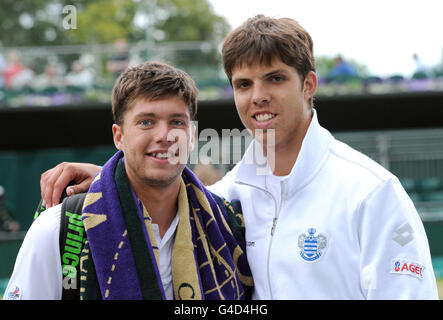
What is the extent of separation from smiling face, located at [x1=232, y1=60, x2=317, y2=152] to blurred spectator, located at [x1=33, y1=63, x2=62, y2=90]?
39.2ft

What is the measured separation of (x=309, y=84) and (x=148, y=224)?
1147mm

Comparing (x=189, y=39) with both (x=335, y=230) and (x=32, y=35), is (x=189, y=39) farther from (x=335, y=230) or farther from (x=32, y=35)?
(x=335, y=230)

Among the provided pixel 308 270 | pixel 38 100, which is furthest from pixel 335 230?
pixel 38 100

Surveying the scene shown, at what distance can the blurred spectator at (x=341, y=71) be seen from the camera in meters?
14.3

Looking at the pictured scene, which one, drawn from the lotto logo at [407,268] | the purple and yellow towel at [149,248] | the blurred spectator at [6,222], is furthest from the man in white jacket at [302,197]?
the blurred spectator at [6,222]

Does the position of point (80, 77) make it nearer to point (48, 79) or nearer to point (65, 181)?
point (48, 79)

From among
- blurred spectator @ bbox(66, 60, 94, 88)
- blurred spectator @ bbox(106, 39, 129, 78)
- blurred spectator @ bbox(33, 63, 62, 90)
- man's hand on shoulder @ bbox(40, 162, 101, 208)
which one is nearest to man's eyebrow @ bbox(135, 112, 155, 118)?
man's hand on shoulder @ bbox(40, 162, 101, 208)

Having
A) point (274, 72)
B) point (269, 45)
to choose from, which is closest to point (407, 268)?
point (274, 72)

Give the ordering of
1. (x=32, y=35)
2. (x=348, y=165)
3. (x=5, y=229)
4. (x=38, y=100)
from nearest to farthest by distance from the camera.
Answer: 1. (x=348, y=165)
2. (x=5, y=229)
3. (x=38, y=100)
4. (x=32, y=35)

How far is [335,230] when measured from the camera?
2699mm

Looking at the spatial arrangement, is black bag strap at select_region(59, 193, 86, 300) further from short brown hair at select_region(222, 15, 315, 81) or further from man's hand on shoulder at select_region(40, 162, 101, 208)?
short brown hair at select_region(222, 15, 315, 81)

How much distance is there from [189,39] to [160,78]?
→ 104ft

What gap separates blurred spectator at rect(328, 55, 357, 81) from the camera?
1434 centimetres

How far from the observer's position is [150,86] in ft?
8.95
